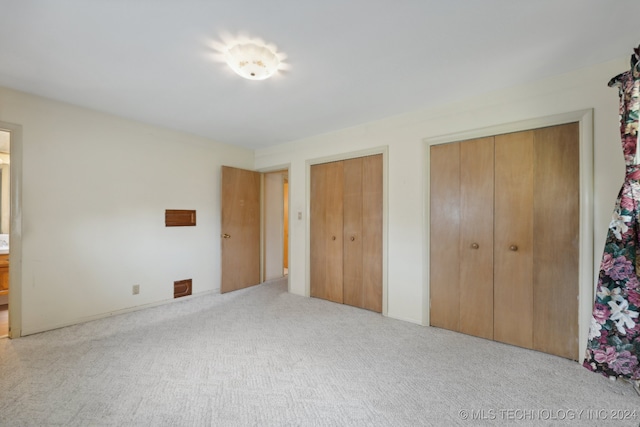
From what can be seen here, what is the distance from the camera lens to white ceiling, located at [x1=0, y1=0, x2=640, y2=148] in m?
1.54

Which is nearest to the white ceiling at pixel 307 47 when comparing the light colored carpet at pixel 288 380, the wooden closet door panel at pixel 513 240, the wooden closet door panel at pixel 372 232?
the wooden closet door panel at pixel 513 240

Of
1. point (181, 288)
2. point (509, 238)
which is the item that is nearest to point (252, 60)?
point (509, 238)

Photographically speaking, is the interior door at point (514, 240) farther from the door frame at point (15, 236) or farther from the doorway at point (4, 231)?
the doorway at point (4, 231)

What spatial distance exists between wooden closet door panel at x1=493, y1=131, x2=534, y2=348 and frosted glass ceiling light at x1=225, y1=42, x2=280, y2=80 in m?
2.20

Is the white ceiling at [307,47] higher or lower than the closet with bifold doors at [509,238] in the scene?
higher

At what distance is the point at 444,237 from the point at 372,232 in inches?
34.3

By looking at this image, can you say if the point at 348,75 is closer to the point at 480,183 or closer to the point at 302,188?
the point at 480,183

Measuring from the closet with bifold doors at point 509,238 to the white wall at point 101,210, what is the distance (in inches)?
130

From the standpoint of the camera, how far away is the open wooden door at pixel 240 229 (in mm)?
4230

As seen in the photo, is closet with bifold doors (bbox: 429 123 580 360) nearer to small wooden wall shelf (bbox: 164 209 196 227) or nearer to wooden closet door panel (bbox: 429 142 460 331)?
wooden closet door panel (bbox: 429 142 460 331)

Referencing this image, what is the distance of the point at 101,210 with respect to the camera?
3.11m

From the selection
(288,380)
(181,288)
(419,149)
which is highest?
(419,149)

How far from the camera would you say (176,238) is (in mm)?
3785

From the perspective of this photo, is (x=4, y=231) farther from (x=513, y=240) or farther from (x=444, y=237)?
(x=513, y=240)
